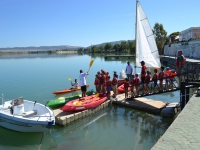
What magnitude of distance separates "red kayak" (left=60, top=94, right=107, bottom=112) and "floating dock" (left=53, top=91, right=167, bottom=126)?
0.26 meters

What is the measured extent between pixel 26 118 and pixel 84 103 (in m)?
4.31

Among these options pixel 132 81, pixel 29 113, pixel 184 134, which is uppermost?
pixel 132 81

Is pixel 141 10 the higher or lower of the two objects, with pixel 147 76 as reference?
higher

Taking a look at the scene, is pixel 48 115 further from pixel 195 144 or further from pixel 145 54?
pixel 145 54

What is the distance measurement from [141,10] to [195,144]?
42.3 ft

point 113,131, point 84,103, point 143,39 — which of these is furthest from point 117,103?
point 143,39

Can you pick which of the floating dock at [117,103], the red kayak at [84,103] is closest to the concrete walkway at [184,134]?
the floating dock at [117,103]

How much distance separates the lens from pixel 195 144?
5.33m

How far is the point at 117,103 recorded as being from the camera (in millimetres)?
14836

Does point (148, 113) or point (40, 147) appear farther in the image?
point (148, 113)

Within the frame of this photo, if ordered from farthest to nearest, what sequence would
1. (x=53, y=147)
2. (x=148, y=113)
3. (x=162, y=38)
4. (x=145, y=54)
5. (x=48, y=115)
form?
1. (x=162, y=38)
2. (x=145, y=54)
3. (x=148, y=113)
4. (x=48, y=115)
5. (x=53, y=147)

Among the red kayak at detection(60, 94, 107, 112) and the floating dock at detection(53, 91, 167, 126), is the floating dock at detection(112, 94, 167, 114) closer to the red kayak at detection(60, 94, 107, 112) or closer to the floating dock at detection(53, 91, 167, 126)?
the floating dock at detection(53, 91, 167, 126)

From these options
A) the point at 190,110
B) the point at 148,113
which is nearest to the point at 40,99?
the point at 148,113

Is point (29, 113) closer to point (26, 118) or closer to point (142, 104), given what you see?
point (26, 118)
